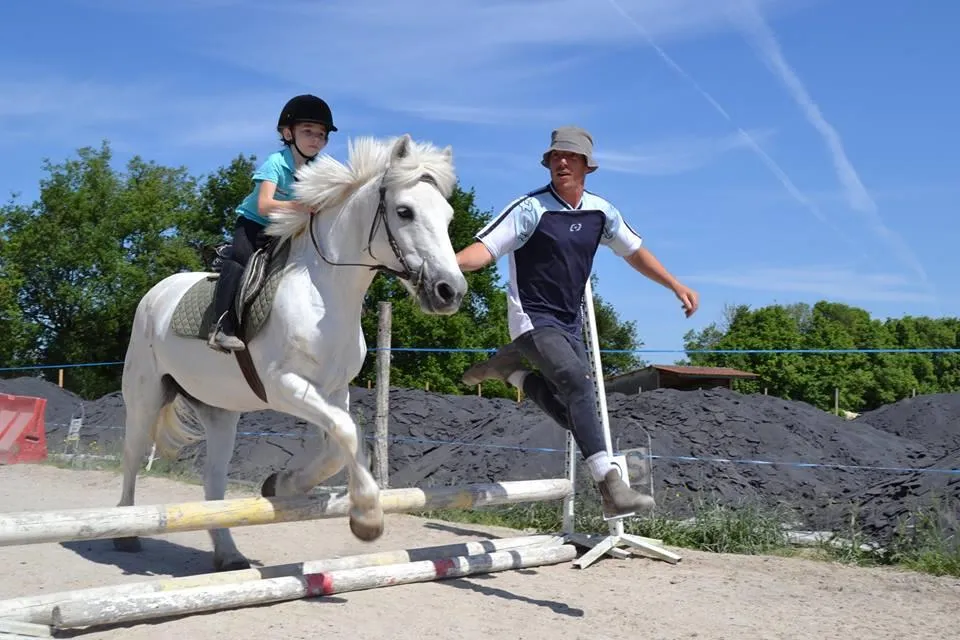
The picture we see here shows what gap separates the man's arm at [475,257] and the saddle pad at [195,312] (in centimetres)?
158

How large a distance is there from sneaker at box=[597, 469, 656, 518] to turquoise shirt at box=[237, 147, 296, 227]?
2.46 metres

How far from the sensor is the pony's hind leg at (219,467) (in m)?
5.58

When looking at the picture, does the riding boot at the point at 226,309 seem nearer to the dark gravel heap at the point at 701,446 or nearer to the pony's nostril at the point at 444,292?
the pony's nostril at the point at 444,292

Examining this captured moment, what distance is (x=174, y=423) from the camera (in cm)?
640

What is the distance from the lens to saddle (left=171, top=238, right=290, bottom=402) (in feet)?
16.3

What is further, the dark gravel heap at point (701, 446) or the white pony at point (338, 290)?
the dark gravel heap at point (701, 446)

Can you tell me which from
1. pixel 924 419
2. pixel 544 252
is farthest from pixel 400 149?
pixel 924 419

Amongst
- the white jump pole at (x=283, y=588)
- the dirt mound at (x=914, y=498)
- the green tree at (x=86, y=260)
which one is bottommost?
the white jump pole at (x=283, y=588)

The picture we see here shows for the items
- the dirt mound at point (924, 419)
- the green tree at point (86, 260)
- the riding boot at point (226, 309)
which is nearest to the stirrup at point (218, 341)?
the riding boot at point (226, 309)

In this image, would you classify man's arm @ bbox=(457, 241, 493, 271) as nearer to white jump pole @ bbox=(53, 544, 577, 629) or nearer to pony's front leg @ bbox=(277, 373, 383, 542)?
pony's front leg @ bbox=(277, 373, 383, 542)

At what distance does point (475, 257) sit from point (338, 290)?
2.54 ft

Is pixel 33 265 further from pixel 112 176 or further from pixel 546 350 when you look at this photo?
pixel 546 350

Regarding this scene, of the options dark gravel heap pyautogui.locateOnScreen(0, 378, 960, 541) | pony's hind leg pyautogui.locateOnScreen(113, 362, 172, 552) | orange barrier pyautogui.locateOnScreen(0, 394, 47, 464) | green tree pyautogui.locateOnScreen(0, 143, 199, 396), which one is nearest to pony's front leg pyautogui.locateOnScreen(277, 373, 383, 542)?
pony's hind leg pyautogui.locateOnScreen(113, 362, 172, 552)

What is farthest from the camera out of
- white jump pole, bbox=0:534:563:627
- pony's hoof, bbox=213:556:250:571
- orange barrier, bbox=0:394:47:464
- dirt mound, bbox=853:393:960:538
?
orange barrier, bbox=0:394:47:464
